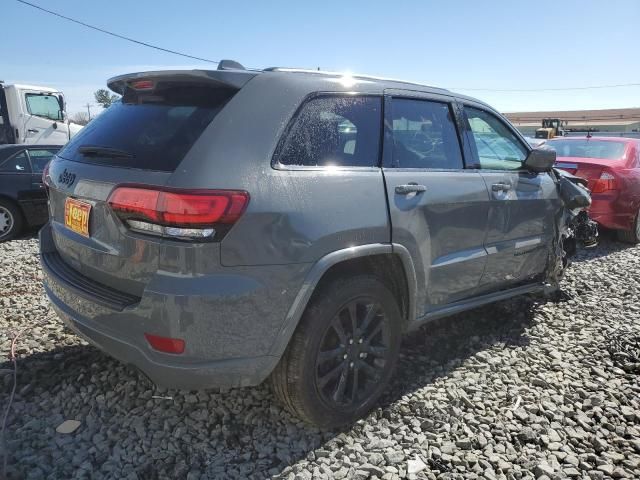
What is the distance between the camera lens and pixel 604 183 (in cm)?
648

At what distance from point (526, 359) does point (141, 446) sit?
2.55 metres

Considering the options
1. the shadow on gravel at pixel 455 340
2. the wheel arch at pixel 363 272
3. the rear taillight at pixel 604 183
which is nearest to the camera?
the wheel arch at pixel 363 272

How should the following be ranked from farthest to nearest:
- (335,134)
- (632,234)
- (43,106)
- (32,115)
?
(43,106) < (32,115) < (632,234) < (335,134)

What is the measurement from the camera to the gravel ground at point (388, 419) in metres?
2.38

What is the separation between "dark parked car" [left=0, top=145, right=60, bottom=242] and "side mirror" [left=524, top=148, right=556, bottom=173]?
6.40m

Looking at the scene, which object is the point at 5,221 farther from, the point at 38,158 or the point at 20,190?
the point at 38,158

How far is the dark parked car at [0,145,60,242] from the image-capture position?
707 centimetres

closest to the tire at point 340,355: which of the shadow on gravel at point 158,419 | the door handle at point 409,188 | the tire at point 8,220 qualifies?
the shadow on gravel at point 158,419

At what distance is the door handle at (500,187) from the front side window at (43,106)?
14.4 m

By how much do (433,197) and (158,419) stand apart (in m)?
1.94

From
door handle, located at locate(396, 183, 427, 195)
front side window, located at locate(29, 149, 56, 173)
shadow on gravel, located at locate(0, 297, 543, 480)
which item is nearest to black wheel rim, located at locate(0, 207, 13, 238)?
front side window, located at locate(29, 149, 56, 173)

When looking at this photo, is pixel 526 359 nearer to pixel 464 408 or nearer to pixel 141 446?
pixel 464 408

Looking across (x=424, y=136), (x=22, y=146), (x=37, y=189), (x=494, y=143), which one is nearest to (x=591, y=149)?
(x=494, y=143)

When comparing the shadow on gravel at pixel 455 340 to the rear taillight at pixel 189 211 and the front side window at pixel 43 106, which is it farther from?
the front side window at pixel 43 106
